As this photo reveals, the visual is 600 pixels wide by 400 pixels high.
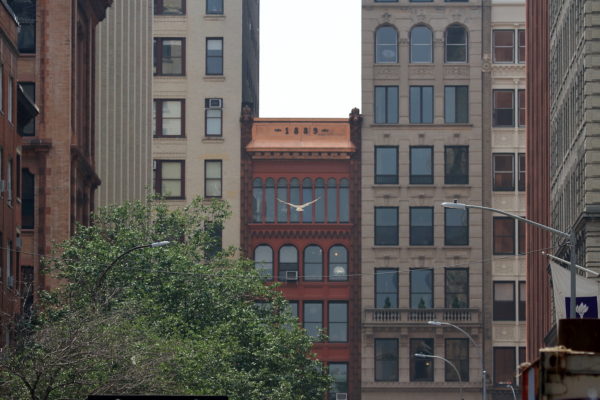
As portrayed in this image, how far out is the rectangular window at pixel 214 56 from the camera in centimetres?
10031

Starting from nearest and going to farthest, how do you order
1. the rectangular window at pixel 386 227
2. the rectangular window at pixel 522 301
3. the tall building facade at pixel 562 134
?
the tall building facade at pixel 562 134
the rectangular window at pixel 522 301
the rectangular window at pixel 386 227

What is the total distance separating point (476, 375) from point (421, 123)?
653 inches

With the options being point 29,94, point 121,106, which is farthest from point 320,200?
point 29,94

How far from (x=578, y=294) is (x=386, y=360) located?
59.9m

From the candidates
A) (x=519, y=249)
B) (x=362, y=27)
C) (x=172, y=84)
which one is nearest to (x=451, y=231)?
(x=519, y=249)

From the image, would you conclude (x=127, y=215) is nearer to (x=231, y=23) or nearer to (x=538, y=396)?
(x=231, y=23)

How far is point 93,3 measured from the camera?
82.2 metres

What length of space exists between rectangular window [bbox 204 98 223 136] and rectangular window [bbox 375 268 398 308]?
13.9 metres

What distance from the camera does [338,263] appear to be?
323 feet

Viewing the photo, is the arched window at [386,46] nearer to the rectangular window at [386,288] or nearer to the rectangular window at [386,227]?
the rectangular window at [386,227]

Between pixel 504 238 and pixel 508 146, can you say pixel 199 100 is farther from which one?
pixel 504 238

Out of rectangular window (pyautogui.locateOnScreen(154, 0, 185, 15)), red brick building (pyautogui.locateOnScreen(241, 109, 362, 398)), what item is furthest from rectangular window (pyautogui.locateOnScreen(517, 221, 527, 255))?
rectangular window (pyautogui.locateOnScreen(154, 0, 185, 15))

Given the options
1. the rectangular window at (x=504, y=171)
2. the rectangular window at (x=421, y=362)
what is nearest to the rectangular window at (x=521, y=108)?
the rectangular window at (x=504, y=171)

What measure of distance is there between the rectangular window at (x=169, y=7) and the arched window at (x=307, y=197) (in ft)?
45.5
